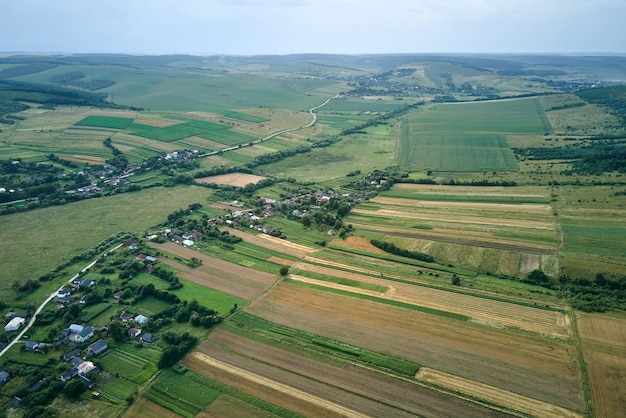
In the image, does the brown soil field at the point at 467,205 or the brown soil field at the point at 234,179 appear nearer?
the brown soil field at the point at 467,205

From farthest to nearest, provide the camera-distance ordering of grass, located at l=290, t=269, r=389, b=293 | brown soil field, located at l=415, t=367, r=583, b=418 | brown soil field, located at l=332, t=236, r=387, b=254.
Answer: brown soil field, located at l=332, t=236, r=387, b=254 → grass, located at l=290, t=269, r=389, b=293 → brown soil field, located at l=415, t=367, r=583, b=418

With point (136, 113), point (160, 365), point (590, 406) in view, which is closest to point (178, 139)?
point (136, 113)

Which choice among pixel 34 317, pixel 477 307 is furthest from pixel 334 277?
pixel 34 317

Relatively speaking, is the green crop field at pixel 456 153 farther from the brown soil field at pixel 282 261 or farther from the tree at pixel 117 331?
the tree at pixel 117 331

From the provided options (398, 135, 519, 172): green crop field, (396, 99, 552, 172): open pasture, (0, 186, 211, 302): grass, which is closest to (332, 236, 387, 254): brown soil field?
(0, 186, 211, 302): grass

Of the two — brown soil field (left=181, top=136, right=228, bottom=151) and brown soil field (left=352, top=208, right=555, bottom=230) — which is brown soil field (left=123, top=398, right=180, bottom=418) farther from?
brown soil field (left=181, top=136, right=228, bottom=151)

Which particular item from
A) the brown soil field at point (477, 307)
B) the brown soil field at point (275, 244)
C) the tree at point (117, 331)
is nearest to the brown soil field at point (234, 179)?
the brown soil field at point (275, 244)

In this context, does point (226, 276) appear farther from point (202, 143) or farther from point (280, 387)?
point (202, 143)
